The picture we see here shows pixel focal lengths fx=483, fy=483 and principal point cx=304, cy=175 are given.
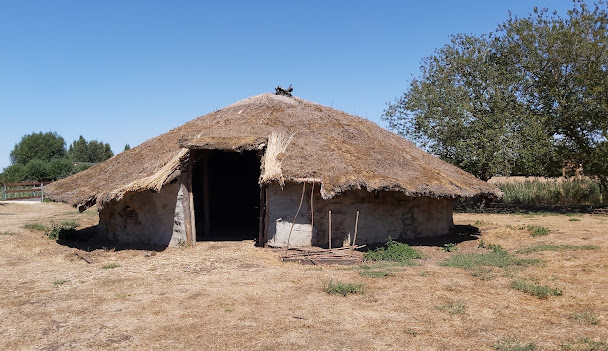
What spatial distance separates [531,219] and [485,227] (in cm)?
362

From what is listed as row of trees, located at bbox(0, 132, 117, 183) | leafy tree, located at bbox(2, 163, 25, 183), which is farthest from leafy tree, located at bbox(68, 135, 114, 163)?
leafy tree, located at bbox(2, 163, 25, 183)

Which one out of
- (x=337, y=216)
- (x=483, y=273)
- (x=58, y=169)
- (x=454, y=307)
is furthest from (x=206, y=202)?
(x=58, y=169)

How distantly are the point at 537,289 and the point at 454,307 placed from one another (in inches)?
65.2

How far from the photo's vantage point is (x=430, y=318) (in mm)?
6473

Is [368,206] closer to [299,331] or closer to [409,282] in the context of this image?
[409,282]

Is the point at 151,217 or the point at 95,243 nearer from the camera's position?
the point at 151,217

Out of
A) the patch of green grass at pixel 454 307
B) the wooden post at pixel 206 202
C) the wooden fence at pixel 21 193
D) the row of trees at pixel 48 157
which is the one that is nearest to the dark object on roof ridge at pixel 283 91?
the wooden post at pixel 206 202

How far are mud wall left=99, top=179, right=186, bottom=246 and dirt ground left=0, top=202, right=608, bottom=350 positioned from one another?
1.90 feet

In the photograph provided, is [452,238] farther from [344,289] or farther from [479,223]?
[344,289]

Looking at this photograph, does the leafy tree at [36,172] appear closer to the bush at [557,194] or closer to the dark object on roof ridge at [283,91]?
the dark object on roof ridge at [283,91]

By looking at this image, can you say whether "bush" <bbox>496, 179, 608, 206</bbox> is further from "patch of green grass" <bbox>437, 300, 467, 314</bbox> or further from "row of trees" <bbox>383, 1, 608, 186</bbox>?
"patch of green grass" <bbox>437, 300, 467, 314</bbox>

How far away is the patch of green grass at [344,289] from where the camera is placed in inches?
302

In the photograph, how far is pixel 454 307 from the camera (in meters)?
6.90

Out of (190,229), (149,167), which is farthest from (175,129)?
(190,229)
